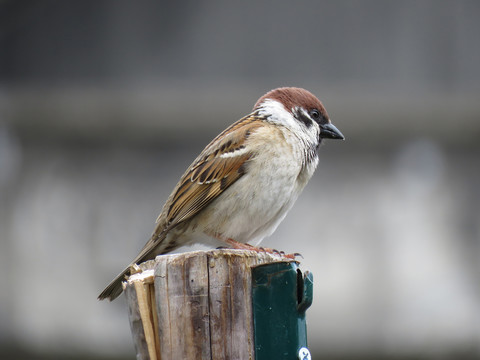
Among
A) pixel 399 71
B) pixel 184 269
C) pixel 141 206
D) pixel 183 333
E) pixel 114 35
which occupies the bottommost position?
pixel 183 333

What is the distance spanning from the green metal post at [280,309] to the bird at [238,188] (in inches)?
53.2

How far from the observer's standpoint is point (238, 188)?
4590 mm

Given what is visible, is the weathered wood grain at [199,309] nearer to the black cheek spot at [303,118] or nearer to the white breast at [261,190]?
the white breast at [261,190]

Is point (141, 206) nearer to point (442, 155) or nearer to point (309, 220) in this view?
point (309, 220)

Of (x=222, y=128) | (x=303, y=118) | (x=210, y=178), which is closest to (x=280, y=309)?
(x=210, y=178)

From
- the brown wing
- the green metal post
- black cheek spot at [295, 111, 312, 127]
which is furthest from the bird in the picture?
the green metal post

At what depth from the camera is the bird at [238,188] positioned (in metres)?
4.57

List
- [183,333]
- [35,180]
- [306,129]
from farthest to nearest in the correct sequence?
1. [35,180]
2. [306,129]
3. [183,333]

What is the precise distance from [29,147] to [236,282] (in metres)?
5.08

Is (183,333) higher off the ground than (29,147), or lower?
lower

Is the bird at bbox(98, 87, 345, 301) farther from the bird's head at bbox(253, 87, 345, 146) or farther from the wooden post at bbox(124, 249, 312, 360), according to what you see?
the wooden post at bbox(124, 249, 312, 360)

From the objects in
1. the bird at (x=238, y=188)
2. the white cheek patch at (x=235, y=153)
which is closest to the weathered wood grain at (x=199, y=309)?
the bird at (x=238, y=188)

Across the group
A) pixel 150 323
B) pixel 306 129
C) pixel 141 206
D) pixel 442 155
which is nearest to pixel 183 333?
pixel 150 323

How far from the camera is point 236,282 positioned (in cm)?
305
